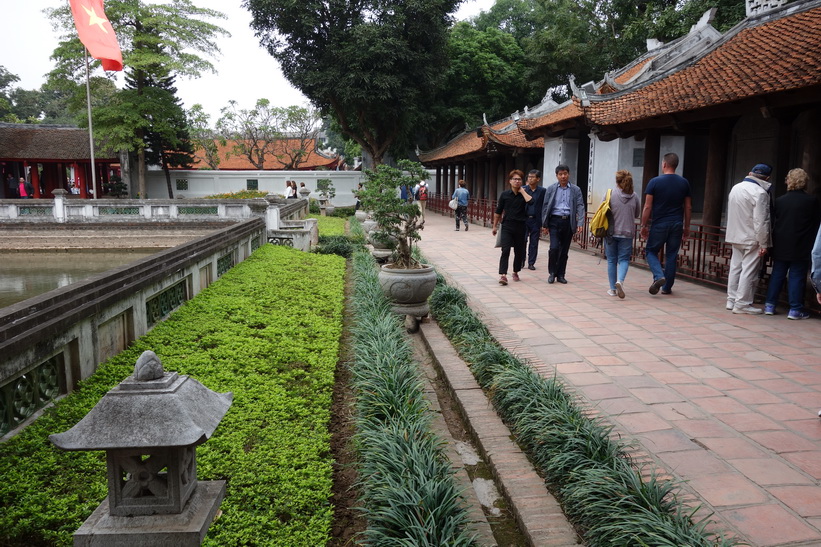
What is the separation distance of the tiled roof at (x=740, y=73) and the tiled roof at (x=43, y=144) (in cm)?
2904

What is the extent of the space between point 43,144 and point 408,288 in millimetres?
33905

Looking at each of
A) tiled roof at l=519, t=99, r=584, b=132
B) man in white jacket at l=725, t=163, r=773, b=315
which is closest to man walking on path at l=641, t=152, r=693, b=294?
man in white jacket at l=725, t=163, r=773, b=315

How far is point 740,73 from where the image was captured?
8.40 metres

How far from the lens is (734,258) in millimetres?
7109

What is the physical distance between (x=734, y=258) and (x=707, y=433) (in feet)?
13.0

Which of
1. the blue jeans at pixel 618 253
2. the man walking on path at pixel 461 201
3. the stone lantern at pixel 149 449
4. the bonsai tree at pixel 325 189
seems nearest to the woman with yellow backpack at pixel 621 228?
the blue jeans at pixel 618 253

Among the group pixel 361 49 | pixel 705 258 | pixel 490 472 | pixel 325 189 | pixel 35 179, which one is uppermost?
pixel 361 49

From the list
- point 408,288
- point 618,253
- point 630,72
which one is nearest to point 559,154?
point 630,72

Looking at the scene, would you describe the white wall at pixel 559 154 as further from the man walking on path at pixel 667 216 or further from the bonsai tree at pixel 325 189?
the bonsai tree at pixel 325 189

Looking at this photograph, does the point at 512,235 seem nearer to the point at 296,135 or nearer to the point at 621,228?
the point at 621,228

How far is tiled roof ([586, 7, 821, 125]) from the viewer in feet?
23.9

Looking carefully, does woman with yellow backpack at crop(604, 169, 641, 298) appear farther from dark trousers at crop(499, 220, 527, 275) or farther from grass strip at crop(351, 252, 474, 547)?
grass strip at crop(351, 252, 474, 547)

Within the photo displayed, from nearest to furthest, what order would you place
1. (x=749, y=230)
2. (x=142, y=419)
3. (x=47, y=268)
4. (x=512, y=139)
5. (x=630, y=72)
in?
(x=142, y=419) → (x=749, y=230) → (x=630, y=72) → (x=47, y=268) → (x=512, y=139)

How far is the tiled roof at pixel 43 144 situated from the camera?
32.2m
